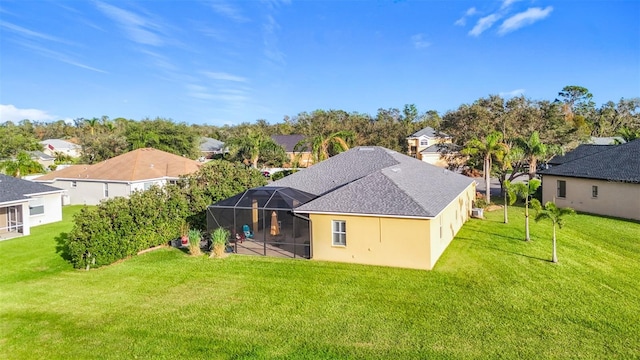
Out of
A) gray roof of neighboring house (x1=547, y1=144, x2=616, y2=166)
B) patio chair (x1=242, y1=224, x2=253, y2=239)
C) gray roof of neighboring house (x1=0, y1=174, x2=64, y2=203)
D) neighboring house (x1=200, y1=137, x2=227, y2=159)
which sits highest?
neighboring house (x1=200, y1=137, x2=227, y2=159)

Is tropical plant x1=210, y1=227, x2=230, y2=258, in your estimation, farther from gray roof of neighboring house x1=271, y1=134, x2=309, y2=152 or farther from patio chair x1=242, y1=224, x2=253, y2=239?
gray roof of neighboring house x1=271, y1=134, x2=309, y2=152

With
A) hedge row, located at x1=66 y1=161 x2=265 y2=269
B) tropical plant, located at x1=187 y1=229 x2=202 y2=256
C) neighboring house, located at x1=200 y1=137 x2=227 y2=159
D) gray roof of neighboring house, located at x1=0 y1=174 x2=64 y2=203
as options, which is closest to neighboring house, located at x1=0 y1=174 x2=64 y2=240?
gray roof of neighboring house, located at x1=0 y1=174 x2=64 y2=203

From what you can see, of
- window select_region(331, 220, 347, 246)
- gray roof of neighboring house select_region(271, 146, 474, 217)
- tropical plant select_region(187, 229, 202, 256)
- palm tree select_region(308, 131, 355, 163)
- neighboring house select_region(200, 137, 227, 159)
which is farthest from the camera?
neighboring house select_region(200, 137, 227, 159)

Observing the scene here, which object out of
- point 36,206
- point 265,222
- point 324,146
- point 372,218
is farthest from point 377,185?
point 36,206

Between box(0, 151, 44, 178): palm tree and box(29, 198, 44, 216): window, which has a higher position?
box(0, 151, 44, 178): palm tree

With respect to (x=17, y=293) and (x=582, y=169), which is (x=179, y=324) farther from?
(x=582, y=169)

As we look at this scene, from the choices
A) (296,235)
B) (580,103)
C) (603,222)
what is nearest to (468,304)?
(296,235)

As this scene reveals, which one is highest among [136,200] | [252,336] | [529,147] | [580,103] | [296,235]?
[580,103]
